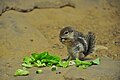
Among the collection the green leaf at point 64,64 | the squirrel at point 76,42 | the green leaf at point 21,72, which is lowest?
the green leaf at point 21,72

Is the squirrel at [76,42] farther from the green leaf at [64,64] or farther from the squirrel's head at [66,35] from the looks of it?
the green leaf at [64,64]

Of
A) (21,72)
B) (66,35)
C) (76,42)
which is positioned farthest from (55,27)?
(21,72)

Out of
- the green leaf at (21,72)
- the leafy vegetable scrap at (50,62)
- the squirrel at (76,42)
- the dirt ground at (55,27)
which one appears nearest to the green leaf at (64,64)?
the leafy vegetable scrap at (50,62)

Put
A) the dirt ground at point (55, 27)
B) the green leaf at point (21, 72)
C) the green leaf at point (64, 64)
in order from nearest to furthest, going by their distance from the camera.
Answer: the green leaf at point (21, 72) → the green leaf at point (64, 64) → the dirt ground at point (55, 27)

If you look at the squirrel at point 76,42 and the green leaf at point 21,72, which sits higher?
the squirrel at point 76,42

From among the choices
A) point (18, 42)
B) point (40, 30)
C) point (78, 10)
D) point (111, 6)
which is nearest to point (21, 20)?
point (40, 30)

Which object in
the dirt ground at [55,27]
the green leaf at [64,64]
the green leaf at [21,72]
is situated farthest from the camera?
the dirt ground at [55,27]

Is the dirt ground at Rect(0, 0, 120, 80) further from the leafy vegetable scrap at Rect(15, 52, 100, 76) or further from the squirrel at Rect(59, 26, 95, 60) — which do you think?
the squirrel at Rect(59, 26, 95, 60)
